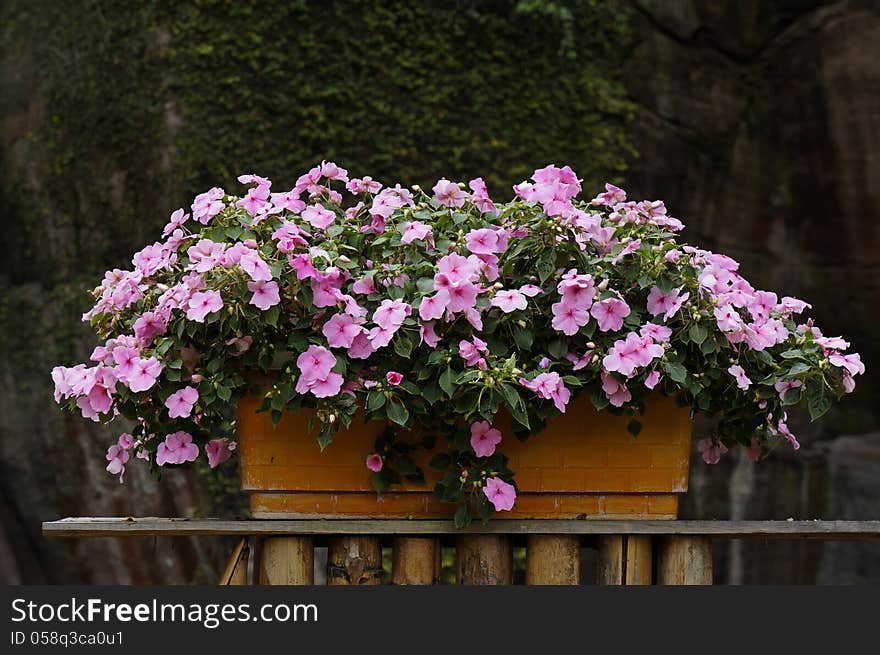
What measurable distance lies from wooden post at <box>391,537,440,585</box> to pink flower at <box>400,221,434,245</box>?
455mm

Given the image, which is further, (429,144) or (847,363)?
(429,144)

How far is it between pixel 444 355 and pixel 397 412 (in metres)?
0.11

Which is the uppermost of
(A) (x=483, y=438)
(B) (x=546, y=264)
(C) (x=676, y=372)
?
A: (B) (x=546, y=264)

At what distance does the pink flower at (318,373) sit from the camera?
1.43 m

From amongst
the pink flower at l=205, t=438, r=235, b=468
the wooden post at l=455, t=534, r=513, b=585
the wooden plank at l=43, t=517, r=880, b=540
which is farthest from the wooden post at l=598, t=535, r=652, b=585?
the pink flower at l=205, t=438, r=235, b=468

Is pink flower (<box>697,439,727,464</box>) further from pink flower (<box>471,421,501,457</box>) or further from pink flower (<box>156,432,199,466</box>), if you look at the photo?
pink flower (<box>156,432,199,466</box>)

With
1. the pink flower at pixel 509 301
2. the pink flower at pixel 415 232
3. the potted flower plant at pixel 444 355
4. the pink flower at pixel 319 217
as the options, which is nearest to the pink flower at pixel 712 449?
the potted flower plant at pixel 444 355

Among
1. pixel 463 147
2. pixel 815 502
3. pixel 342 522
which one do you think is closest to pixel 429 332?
pixel 342 522

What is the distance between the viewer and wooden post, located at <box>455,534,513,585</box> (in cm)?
154

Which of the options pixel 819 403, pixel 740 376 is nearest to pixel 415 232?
pixel 740 376

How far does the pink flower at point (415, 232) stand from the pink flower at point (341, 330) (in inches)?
6.0

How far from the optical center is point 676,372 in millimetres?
1464

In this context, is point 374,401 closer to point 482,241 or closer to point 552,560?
point 482,241

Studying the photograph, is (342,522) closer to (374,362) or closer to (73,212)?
(374,362)
